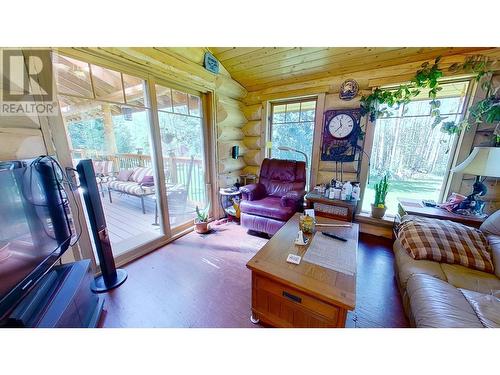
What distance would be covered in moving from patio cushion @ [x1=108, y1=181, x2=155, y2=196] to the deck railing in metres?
0.32

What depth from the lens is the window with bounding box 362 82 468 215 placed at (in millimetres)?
2086

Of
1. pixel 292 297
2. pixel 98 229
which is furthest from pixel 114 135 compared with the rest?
pixel 292 297

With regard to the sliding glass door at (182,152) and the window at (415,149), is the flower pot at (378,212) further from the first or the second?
the sliding glass door at (182,152)

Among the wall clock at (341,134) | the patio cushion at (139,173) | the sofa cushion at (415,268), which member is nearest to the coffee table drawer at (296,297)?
the sofa cushion at (415,268)

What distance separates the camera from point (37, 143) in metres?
1.21

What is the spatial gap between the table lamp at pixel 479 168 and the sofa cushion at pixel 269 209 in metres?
1.67

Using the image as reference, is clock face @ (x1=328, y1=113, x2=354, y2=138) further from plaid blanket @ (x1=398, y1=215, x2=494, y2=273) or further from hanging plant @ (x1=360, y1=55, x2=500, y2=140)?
plaid blanket @ (x1=398, y1=215, x2=494, y2=273)

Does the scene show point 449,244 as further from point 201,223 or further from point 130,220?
point 130,220

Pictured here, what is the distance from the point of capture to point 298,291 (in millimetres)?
1026

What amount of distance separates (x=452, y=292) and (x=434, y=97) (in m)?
2.07

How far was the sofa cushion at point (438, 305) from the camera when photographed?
0.86 metres
